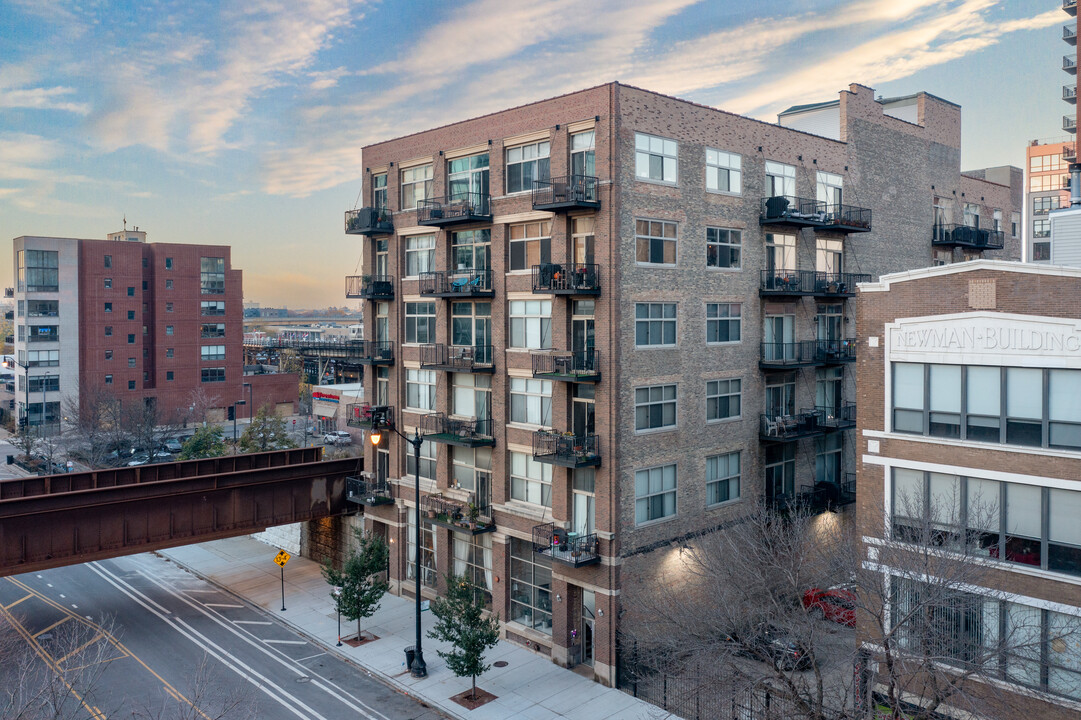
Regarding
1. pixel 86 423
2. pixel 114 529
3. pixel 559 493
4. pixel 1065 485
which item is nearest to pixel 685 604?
pixel 559 493

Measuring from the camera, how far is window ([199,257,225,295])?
9012 centimetres

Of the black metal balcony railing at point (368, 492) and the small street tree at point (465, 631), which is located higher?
the black metal balcony railing at point (368, 492)

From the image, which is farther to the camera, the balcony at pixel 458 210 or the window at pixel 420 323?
the window at pixel 420 323

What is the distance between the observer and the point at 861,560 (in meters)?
22.7

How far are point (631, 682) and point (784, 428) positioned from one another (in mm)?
12725

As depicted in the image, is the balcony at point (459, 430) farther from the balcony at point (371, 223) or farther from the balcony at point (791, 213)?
the balcony at point (791, 213)

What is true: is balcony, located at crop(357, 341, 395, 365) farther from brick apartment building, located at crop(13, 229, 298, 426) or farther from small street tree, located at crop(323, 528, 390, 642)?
brick apartment building, located at crop(13, 229, 298, 426)

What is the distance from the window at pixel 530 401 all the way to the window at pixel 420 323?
5948 mm

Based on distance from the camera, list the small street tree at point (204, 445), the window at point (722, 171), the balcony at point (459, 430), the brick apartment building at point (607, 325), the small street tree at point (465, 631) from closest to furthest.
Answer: the small street tree at point (465, 631), the brick apartment building at point (607, 325), the window at point (722, 171), the balcony at point (459, 430), the small street tree at point (204, 445)

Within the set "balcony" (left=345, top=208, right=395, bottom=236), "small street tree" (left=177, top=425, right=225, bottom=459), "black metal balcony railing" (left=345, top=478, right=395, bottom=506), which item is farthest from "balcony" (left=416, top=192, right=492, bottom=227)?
"small street tree" (left=177, top=425, right=225, bottom=459)

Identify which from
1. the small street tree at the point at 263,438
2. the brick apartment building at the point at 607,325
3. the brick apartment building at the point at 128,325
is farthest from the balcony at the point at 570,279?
the brick apartment building at the point at 128,325

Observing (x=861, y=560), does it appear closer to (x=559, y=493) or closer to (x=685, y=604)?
(x=685, y=604)

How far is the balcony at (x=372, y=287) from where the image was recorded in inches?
1467

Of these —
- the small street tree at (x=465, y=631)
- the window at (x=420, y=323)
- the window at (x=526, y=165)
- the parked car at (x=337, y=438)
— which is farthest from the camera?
the parked car at (x=337, y=438)
